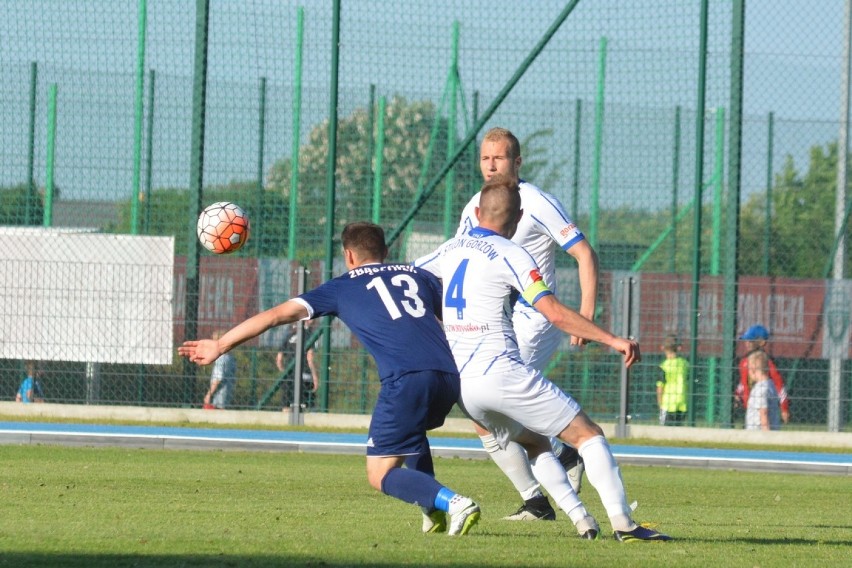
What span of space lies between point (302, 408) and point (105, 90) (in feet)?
15.1

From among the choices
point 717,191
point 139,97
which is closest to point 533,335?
point 139,97

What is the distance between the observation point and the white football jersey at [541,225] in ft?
26.3

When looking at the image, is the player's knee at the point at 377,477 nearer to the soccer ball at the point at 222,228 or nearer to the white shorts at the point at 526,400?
the white shorts at the point at 526,400

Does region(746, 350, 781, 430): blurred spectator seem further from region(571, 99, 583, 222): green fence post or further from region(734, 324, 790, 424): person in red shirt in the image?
region(571, 99, 583, 222): green fence post

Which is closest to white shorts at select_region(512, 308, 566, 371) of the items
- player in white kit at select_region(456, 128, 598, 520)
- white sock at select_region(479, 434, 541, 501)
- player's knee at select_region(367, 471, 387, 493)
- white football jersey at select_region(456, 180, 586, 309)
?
player in white kit at select_region(456, 128, 598, 520)

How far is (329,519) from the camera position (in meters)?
7.33

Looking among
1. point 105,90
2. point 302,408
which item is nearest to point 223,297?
point 302,408

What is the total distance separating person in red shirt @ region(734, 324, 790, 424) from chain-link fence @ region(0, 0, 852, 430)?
12 cm

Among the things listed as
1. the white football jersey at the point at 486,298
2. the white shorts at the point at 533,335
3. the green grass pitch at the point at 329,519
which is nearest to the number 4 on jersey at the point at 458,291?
the white football jersey at the point at 486,298

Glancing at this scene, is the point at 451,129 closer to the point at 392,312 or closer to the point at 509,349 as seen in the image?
the point at 392,312

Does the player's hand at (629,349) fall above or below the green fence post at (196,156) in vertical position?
below

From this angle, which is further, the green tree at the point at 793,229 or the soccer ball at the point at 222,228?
the green tree at the point at 793,229

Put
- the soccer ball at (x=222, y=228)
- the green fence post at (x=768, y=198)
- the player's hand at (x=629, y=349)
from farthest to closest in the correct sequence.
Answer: the green fence post at (x=768, y=198) → the soccer ball at (x=222, y=228) → the player's hand at (x=629, y=349)

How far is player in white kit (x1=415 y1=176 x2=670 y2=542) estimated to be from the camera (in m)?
6.29
